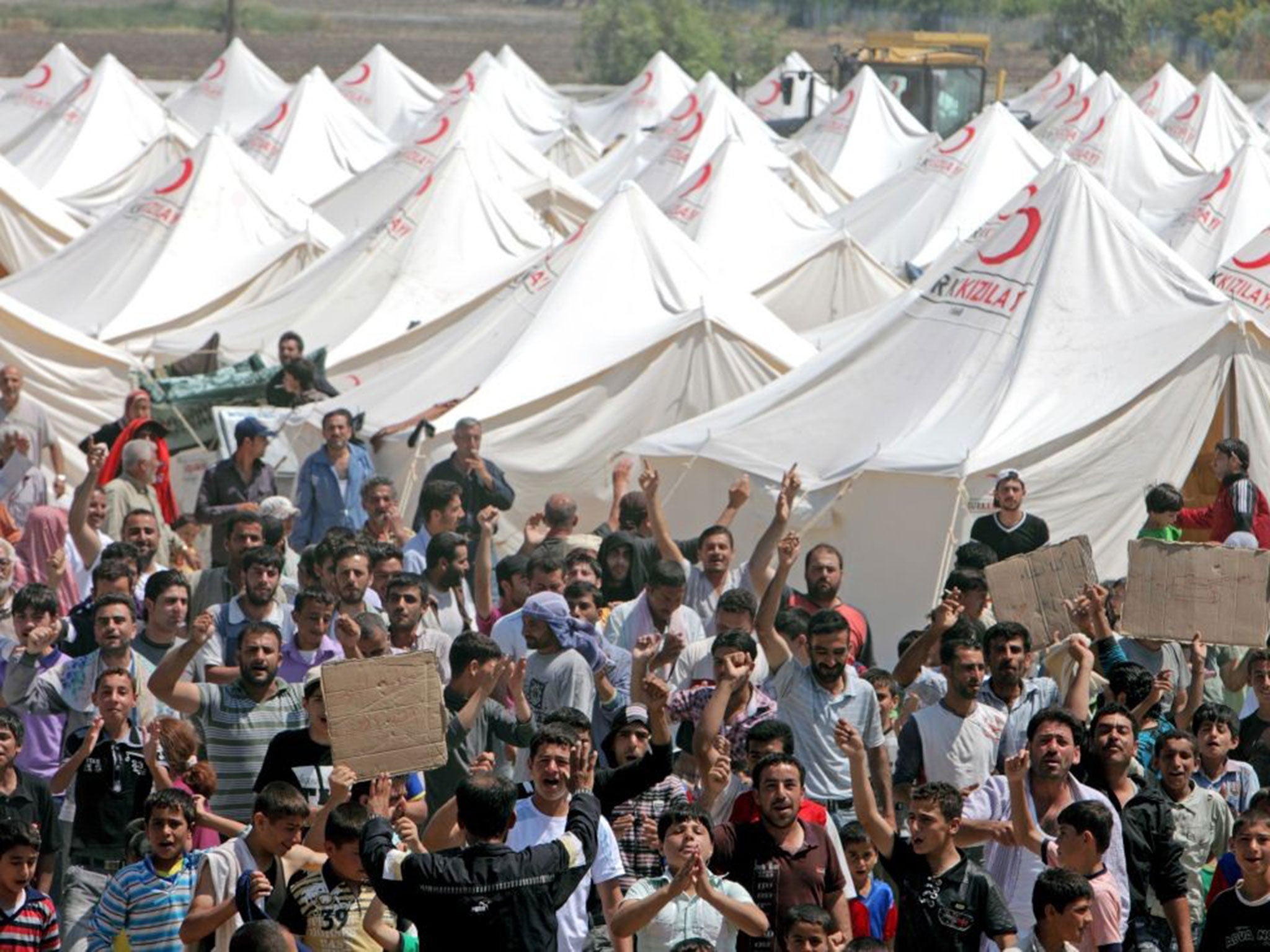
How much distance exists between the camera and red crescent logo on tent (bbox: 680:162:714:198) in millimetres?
24844

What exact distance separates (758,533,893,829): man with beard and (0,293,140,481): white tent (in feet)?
31.1

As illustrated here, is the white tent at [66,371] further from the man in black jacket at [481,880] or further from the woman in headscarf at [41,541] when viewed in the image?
the man in black jacket at [481,880]

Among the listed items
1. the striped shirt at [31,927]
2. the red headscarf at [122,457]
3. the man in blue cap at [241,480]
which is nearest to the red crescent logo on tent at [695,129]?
the red headscarf at [122,457]

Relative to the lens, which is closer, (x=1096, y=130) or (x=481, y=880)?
(x=481, y=880)

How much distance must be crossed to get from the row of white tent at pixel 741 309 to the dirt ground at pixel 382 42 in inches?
1483

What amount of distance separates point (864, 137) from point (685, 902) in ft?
97.7

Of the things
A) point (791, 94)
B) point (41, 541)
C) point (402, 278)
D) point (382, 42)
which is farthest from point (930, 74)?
point (41, 541)

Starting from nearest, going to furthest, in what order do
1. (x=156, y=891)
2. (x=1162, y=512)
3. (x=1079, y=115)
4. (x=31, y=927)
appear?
(x=31, y=927) → (x=156, y=891) → (x=1162, y=512) → (x=1079, y=115)

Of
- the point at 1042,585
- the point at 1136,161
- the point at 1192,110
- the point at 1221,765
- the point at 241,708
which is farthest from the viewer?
the point at 1192,110

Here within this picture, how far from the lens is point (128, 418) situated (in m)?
14.4

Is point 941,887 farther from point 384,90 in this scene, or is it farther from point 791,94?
point 791,94

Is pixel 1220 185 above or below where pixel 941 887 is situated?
above

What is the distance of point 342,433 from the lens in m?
14.1

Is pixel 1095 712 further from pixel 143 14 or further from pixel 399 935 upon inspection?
pixel 143 14
